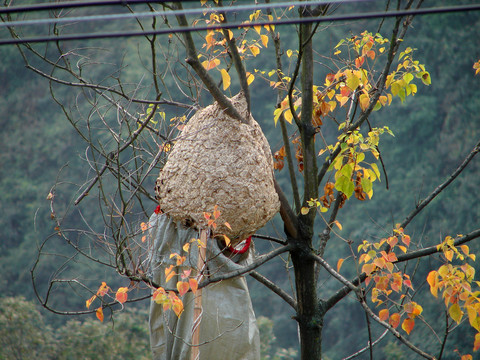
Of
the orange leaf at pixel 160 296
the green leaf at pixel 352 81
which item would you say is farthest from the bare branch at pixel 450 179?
the orange leaf at pixel 160 296

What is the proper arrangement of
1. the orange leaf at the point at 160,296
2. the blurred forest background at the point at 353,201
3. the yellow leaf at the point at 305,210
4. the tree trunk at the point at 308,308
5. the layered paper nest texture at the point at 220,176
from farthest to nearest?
the blurred forest background at the point at 353,201
the tree trunk at the point at 308,308
the yellow leaf at the point at 305,210
the layered paper nest texture at the point at 220,176
the orange leaf at the point at 160,296

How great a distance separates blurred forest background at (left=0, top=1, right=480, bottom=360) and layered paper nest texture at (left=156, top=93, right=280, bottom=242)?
8415 millimetres

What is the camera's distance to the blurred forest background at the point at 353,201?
44.7 feet

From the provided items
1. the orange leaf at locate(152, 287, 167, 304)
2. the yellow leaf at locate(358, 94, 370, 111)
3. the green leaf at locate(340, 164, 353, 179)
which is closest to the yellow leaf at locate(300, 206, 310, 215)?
the green leaf at locate(340, 164, 353, 179)

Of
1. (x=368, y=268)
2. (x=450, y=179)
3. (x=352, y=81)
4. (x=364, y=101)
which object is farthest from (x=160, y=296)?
(x=450, y=179)

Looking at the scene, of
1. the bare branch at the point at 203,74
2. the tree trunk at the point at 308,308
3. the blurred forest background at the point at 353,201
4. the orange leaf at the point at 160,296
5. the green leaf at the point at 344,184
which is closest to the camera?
the orange leaf at the point at 160,296

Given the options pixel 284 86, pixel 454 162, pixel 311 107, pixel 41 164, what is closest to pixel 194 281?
pixel 311 107

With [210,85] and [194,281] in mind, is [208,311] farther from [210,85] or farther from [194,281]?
[210,85]

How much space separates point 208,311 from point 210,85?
129cm

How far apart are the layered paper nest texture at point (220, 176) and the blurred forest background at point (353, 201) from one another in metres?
8.41

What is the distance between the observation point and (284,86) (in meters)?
3.59

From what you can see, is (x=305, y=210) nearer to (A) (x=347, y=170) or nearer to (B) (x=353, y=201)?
(A) (x=347, y=170)

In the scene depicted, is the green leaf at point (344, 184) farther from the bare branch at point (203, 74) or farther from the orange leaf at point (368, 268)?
the bare branch at point (203, 74)

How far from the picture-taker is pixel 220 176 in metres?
2.89
